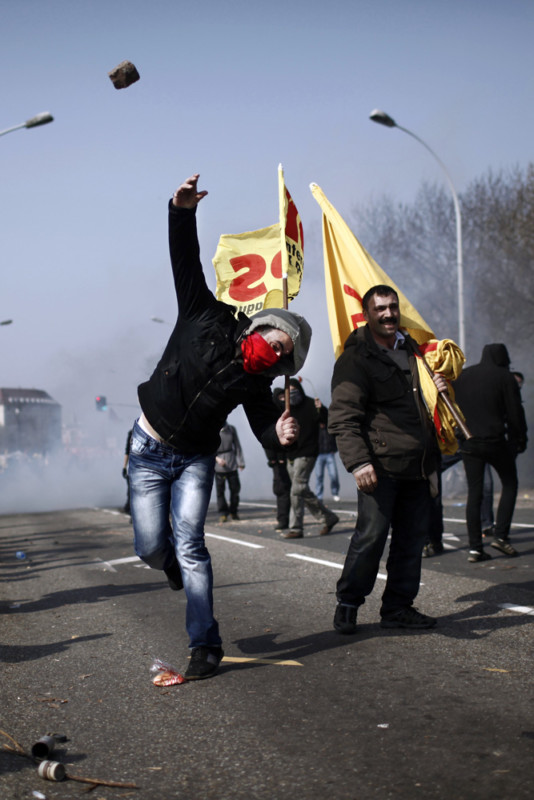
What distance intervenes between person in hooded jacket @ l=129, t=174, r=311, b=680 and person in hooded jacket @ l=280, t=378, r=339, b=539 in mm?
6805

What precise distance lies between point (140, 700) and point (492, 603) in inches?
107

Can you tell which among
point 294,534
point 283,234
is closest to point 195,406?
point 283,234

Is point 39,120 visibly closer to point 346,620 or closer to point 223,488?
point 223,488

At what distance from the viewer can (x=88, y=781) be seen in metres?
2.79

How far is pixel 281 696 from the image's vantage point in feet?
12.0

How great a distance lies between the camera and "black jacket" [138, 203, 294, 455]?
4.02 meters

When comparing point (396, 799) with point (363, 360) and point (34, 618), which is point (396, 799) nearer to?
point (363, 360)

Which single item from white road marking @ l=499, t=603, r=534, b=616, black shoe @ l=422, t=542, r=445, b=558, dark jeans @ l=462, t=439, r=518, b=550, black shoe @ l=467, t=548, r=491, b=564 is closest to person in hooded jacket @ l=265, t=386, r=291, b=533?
black shoe @ l=422, t=542, r=445, b=558

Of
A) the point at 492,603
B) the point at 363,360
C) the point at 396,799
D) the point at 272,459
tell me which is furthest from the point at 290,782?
the point at 272,459

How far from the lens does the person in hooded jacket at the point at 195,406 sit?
396 centimetres

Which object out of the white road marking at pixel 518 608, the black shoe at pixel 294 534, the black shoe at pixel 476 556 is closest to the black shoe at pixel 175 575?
the white road marking at pixel 518 608

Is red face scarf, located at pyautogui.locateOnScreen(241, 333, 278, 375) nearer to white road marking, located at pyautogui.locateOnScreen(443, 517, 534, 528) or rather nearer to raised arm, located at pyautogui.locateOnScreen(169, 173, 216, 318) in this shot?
raised arm, located at pyautogui.locateOnScreen(169, 173, 216, 318)

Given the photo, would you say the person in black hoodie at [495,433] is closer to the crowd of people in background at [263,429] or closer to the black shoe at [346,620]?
the crowd of people in background at [263,429]

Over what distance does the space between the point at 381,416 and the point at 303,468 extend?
20.9 feet
